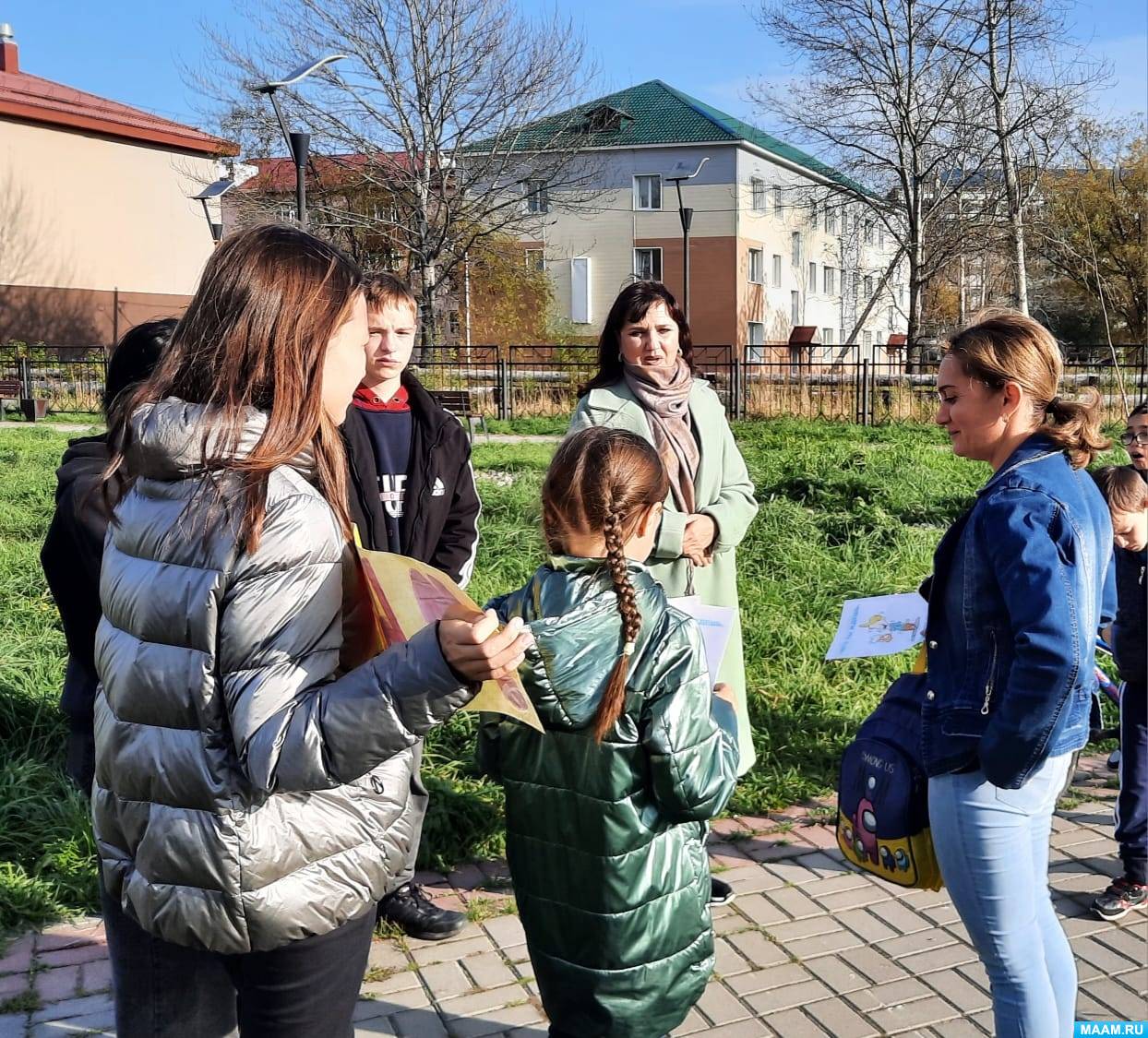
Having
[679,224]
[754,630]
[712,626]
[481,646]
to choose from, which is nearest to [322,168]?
[679,224]

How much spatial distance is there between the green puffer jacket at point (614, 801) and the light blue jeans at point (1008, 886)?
1.62 feet

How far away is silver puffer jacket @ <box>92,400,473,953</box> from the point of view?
5.27ft

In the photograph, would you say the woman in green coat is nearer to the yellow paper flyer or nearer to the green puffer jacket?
the green puffer jacket

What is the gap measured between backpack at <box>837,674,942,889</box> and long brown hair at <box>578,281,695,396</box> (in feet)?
4.72

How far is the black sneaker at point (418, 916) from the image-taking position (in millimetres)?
3455

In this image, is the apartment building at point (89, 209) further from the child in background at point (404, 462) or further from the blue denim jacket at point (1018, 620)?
the blue denim jacket at point (1018, 620)

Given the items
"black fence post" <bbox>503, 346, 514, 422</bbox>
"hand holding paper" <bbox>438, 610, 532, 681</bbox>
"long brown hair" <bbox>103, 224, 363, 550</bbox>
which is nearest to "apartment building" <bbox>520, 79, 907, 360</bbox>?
"black fence post" <bbox>503, 346, 514, 422</bbox>

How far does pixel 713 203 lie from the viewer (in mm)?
46062

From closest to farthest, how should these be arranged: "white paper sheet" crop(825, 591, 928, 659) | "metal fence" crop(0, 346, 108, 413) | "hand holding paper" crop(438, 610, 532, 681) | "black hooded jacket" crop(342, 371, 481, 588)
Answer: "hand holding paper" crop(438, 610, 532, 681)
"white paper sheet" crop(825, 591, 928, 659)
"black hooded jacket" crop(342, 371, 481, 588)
"metal fence" crop(0, 346, 108, 413)

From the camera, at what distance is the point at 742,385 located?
71.2 feet

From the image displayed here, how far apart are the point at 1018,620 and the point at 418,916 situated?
6.89 feet

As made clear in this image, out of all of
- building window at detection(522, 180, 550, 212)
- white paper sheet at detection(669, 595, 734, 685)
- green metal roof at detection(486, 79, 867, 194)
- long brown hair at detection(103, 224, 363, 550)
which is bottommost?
white paper sheet at detection(669, 595, 734, 685)

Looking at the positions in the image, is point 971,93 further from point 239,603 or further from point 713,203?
point 239,603

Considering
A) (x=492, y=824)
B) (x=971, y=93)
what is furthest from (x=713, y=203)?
(x=492, y=824)
